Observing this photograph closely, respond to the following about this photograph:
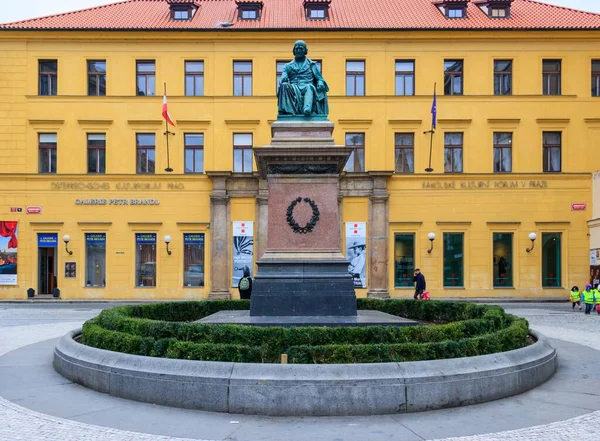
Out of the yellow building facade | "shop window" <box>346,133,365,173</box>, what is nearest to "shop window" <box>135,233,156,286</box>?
the yellow building facade

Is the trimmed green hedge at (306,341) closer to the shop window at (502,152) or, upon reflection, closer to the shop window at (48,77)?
the shop window at (502,152)

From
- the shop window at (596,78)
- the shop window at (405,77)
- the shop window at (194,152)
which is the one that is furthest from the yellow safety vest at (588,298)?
the shop window at (194,152)

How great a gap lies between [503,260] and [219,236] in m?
16.2

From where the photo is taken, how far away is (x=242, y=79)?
39812 millimetres

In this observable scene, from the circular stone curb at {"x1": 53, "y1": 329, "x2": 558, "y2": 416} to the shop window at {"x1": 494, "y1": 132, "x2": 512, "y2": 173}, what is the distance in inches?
1191

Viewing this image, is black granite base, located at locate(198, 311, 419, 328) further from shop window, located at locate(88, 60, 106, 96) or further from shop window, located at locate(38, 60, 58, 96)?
shop window, located at locate(38, 60, 58, 96)

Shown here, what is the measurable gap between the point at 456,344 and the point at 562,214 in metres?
31.1

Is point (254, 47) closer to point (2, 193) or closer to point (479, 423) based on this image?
point (2, 193)

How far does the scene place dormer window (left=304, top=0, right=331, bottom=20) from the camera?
4181cm

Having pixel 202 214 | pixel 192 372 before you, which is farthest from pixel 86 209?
pixel 192 372

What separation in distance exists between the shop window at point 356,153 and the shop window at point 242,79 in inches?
255

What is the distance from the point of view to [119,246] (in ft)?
126

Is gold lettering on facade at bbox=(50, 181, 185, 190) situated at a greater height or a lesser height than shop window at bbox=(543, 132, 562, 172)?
lesser

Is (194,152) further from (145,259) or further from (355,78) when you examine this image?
(355,78)
